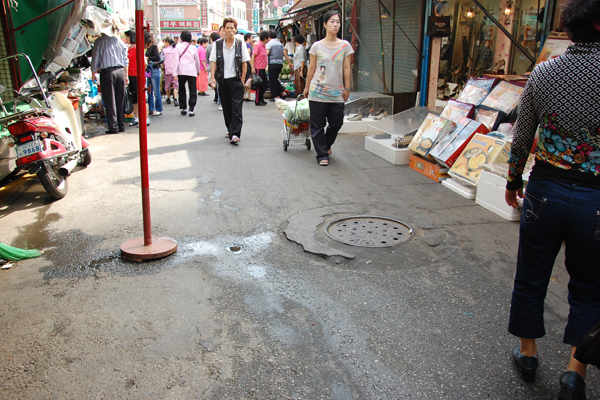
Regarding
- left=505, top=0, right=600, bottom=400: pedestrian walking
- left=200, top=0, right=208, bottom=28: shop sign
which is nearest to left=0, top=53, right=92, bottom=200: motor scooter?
left=505, top=0, right=600, bottom=400: pedestrian walking

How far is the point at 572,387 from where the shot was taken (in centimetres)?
215

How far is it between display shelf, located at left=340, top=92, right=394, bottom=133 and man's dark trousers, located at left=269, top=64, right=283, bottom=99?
528 cm

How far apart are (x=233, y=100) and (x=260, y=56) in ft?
21.5

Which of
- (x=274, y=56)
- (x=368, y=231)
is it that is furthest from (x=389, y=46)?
(x=368, y=231)

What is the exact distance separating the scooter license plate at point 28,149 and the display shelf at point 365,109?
5868 millimetres

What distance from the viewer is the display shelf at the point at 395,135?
283 inches

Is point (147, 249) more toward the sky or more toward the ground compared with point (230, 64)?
more toward the ground

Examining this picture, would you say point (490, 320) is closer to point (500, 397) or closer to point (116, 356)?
point (500, 397)

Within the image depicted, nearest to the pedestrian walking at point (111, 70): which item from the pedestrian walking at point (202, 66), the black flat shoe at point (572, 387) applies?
the pedestrian walking at point (202, 66)

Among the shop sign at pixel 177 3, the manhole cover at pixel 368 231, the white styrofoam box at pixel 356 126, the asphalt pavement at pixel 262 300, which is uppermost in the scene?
the shop sign at pixel 177 3

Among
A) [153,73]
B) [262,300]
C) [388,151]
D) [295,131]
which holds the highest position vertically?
[153,73]

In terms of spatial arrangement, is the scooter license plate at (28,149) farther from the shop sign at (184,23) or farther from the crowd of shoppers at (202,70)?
the shop sign at (184,23)

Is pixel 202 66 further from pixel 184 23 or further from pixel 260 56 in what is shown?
pixel 184 23

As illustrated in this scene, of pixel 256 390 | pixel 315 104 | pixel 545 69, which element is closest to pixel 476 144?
pixel 315 104
